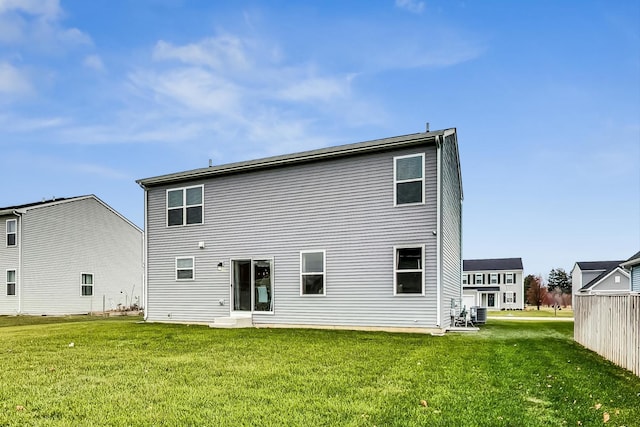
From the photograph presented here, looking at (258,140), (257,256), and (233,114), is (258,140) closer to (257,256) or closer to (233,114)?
(233,114)

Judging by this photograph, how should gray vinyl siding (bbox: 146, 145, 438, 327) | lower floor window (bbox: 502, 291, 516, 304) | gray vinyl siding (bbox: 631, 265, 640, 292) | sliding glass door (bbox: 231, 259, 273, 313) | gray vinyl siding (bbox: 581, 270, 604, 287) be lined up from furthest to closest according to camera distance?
lower floor window (bbox: 502, 291, 516, 304) < gray vinyl siding (bbox: 581, 270, 604, 287) < gray vinyl siding (bbox: 631, 265, 640, 292) < sliding glass door (bbox: 231, 259, 273, 313) < gray vinyl siding (bbox: 146, 145, 438, 327)

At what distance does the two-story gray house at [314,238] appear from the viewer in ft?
41.5

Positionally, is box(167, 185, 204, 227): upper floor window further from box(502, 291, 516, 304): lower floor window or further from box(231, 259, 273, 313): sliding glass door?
box(502, 291, 516, 304): lower floor window

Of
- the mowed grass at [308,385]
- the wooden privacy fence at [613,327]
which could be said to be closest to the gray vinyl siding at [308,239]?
the mowed grass at [308,385]

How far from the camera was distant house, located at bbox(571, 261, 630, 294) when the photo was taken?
3641 centimetres

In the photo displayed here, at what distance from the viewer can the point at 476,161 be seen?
18953 millimetres

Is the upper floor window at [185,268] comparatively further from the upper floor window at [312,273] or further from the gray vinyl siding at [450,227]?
the gray vinyl siding at [450,227]

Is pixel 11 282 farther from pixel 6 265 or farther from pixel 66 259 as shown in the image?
pixel 66 259

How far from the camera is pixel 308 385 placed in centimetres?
576

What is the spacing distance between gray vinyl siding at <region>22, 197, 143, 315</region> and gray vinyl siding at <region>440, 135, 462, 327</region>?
19.5 metres

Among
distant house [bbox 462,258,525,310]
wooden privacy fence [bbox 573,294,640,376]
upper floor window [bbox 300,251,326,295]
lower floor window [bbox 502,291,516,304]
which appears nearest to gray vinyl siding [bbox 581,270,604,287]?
distant house [bbox 462,258,525,310]

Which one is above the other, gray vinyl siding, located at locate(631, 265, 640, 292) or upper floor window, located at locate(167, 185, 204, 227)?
upper floor window, located at locate(167, 185, 204, 227)

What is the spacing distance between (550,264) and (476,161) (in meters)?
62.2

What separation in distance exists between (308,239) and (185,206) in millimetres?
5095
